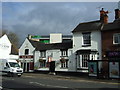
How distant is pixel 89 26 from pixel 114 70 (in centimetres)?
1160

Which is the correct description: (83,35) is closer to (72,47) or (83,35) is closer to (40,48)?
(72,47)

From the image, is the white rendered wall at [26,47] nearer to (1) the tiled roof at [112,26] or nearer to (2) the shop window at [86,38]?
(2) the shop window at [86,38]

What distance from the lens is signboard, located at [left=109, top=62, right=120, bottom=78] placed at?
24147mm

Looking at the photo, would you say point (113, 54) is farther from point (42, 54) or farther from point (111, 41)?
point (42, 54)

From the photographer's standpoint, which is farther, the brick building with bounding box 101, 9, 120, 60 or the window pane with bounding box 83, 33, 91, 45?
the window pane with bounding box 83, 33, 91, 45

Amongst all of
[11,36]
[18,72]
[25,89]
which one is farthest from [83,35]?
[11,36]

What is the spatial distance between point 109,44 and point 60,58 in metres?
9.37

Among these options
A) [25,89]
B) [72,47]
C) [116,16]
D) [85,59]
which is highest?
[116,16]

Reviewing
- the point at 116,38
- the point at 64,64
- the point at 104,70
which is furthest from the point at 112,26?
the point at 64,64

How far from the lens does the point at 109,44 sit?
1203 inches

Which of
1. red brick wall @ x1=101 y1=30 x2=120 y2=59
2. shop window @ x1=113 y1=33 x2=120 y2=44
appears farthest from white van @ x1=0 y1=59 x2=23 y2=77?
shop window @ x1=113 y1=33 x2=120 y2=44

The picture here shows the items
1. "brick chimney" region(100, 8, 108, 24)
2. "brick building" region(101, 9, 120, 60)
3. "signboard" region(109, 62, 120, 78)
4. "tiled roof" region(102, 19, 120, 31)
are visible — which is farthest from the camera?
"brick chimney" region(100, 8, 108, 24)

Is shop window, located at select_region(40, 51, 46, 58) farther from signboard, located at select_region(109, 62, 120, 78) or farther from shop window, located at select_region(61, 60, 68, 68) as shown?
signboard, located at select_region(109, 62, 120, 78)

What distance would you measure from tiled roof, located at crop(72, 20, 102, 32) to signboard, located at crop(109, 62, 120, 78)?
891cm
